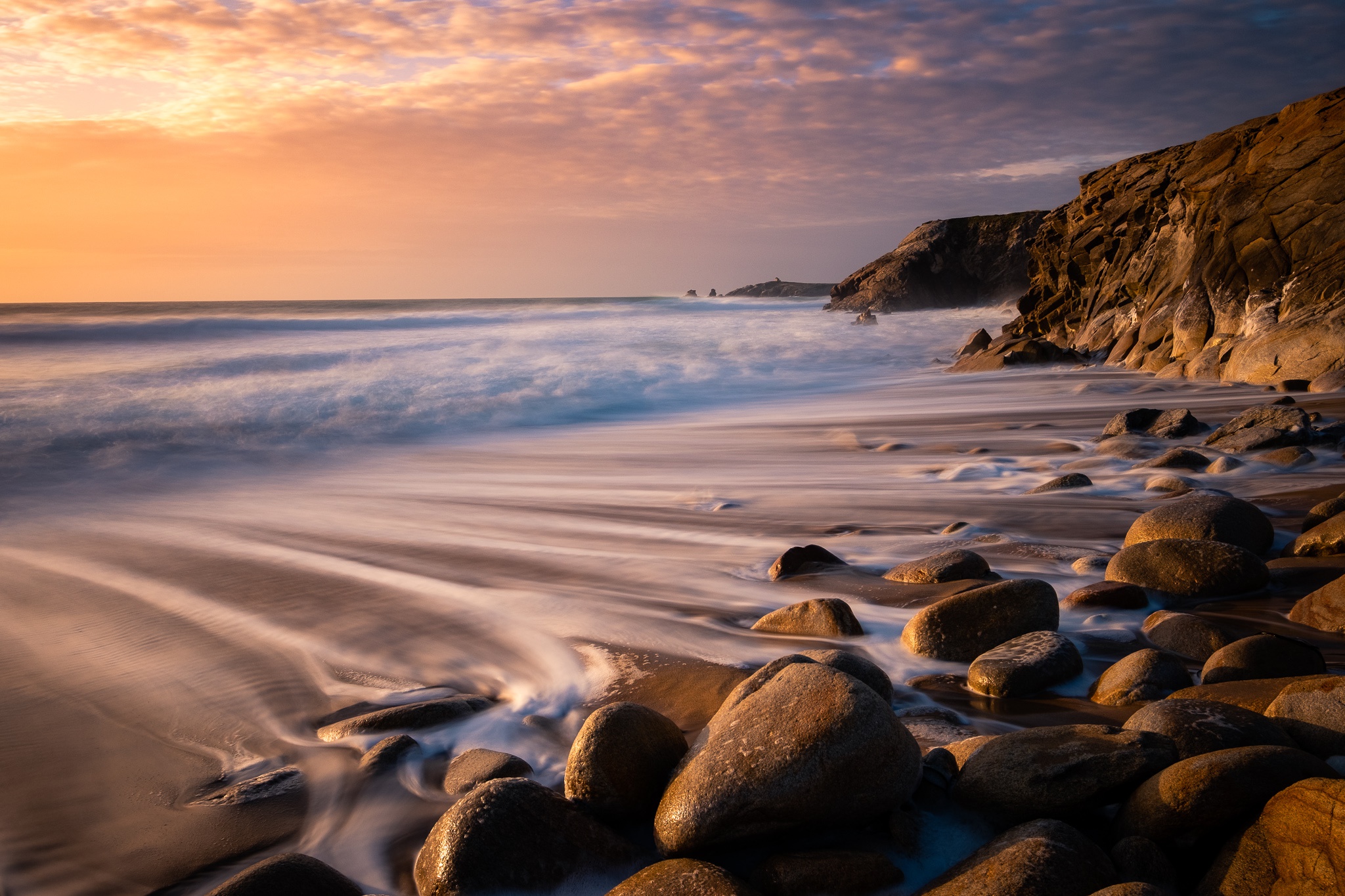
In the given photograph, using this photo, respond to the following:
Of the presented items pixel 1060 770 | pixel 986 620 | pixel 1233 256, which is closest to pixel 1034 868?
pixel 1060 770

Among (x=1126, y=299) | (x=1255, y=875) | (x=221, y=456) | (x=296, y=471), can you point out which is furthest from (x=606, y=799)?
(x=1126, y=299)

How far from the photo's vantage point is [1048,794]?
2.01 meters

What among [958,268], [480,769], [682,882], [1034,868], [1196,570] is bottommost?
[480,769]

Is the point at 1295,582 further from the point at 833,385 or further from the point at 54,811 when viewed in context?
the point at 833,385

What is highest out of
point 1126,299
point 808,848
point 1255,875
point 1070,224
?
Result: point 1070,224

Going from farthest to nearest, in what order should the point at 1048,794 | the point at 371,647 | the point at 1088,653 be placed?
the point at 371,647, the point at 1088,653, the point at 1048,794

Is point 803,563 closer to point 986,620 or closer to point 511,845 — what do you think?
point 986,620

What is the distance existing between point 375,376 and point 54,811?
1251 centimetres

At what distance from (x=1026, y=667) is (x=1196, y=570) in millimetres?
1229

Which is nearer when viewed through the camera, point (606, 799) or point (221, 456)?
point (606, 799)

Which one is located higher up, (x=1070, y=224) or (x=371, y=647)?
(x=1070, y=224)

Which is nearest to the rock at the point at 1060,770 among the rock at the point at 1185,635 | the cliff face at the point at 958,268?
the rock at the point at 1185,635

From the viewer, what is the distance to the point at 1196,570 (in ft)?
11.7

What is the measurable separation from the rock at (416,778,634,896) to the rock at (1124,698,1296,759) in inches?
53.5
